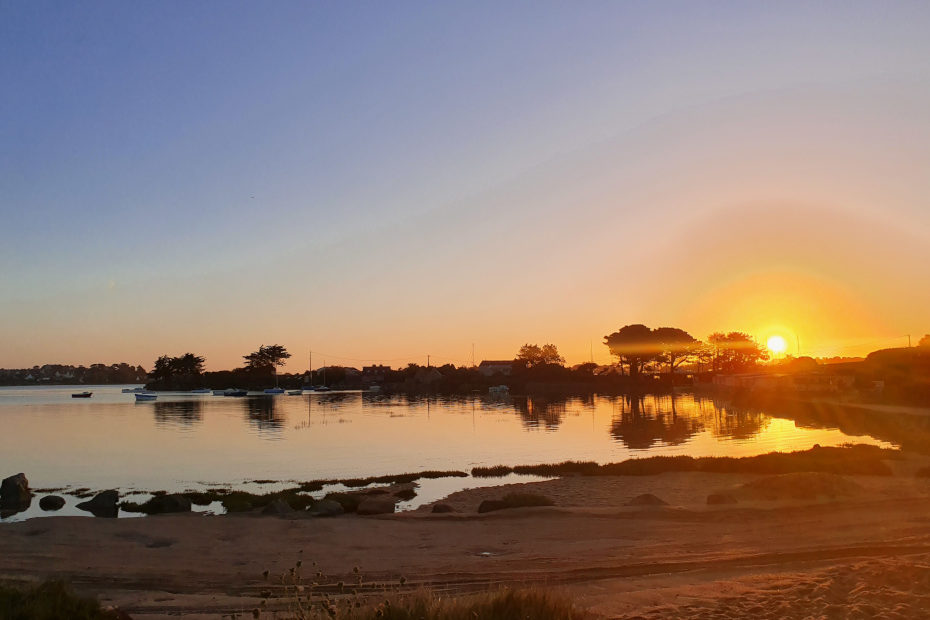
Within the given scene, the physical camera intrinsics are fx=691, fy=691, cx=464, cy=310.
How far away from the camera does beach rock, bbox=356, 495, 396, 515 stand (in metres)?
24.5

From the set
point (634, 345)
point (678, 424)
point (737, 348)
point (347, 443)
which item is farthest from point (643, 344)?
point (347, 443)

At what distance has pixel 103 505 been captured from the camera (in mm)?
28484

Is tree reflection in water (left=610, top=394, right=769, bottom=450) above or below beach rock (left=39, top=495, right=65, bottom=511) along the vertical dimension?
below

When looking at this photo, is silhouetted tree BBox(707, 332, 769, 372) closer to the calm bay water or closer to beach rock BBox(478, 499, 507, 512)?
the calm bay water

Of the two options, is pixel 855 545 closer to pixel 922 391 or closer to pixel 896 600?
pixel 896 600

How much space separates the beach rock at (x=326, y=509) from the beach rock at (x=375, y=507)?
28.1 inches


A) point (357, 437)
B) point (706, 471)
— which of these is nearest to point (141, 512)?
point (706, 471)

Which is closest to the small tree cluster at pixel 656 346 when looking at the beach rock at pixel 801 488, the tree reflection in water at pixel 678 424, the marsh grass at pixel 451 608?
the tree reflection in water at pixel 678 424

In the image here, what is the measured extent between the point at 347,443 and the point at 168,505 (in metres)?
28.7

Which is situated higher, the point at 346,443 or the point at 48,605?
the point at 48,605

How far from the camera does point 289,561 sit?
1694 centimetres

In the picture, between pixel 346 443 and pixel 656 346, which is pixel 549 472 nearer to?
pixel 346 443

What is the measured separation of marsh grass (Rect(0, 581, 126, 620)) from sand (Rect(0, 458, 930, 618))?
4.10 ft

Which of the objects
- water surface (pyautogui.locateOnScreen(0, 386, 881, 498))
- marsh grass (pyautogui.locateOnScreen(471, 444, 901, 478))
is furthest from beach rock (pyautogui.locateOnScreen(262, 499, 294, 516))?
marsh grass (pyautogui.locateOnScreen(471, 444, 901, 478))
